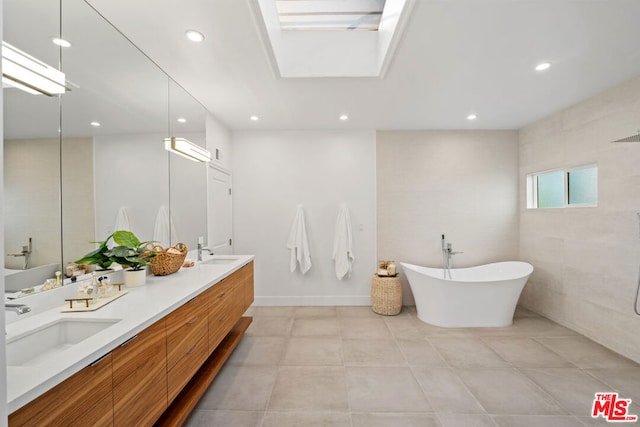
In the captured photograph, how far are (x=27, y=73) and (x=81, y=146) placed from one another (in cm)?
50

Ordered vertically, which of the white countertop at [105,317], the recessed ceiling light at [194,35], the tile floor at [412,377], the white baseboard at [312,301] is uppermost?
the recessed ceiling light at [194,35]

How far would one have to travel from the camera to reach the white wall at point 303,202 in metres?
3.73

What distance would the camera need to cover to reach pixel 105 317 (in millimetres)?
Result: 1201

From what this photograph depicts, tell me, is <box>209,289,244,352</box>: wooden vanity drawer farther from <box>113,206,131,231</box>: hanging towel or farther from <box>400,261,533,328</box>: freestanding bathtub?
<box>400,261,533,328</box>: freestanding bathtub

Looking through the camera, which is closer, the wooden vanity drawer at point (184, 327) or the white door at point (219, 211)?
the wooden vanity drawer at point (184, 327)

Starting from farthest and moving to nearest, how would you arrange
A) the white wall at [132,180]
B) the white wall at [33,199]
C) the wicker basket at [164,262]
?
the wicker basket at [164,262] < the white wall at [132,180] < the white wall at [33,199]

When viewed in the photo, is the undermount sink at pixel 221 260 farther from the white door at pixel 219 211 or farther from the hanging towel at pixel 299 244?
the hanging towel at pixel 299 244

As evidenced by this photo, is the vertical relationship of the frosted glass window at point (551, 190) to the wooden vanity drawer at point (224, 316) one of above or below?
above

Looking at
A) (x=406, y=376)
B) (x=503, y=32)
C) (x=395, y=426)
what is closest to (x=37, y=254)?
(x=395, y=426)

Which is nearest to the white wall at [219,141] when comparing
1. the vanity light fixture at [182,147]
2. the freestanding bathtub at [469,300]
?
the vanity light fixture at [182,147]

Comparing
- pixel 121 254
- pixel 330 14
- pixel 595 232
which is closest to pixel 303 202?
pixel 330 14

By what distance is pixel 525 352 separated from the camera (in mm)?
2484

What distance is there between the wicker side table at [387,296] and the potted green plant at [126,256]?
255 cm

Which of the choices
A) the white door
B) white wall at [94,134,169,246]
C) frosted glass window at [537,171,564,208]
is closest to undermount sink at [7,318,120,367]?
white wall at [94,134,169,246]
